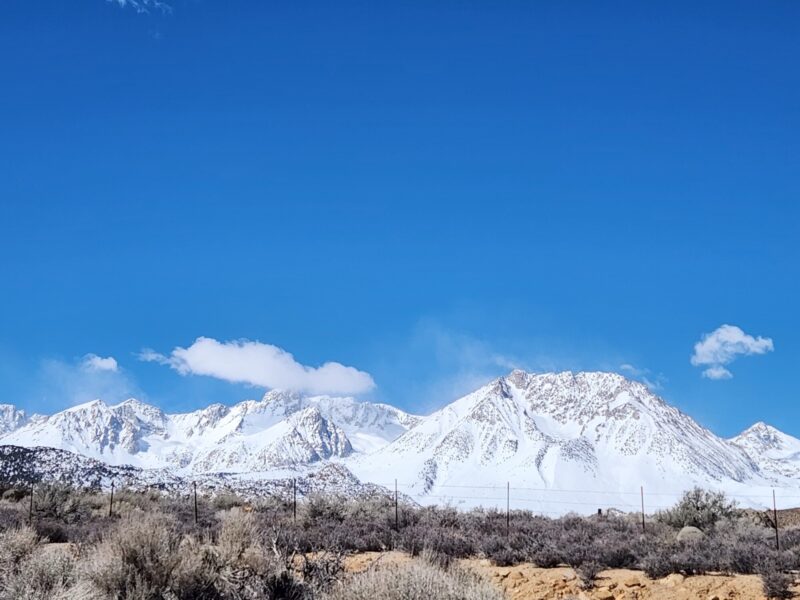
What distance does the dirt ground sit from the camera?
1066 cm

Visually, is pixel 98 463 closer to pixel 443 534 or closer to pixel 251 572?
pixel 443 534

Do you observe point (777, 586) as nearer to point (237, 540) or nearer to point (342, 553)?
point (342, 553)

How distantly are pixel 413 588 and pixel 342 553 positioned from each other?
343 cm

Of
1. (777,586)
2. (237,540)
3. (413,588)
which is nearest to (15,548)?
(237,540)

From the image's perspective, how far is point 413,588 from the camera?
7426 millimetres

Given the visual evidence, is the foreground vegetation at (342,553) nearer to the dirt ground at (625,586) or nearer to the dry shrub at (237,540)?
the dry shrub at (237,540)

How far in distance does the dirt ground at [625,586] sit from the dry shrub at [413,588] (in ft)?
7.36

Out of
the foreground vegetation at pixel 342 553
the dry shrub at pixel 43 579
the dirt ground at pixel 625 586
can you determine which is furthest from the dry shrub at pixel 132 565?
the dirt ground at pixel 625 586

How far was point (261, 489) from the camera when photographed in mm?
48219

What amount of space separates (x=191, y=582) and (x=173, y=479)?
4603cm

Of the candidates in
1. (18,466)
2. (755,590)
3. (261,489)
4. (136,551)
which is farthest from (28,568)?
(18,466)

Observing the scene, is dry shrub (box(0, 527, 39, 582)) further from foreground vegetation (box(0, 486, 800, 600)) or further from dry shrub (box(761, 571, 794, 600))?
dry shrub (box(761, 571, 794, 600))

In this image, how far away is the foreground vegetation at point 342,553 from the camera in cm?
842

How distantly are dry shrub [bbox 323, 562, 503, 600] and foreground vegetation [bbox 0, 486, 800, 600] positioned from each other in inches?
0.6
